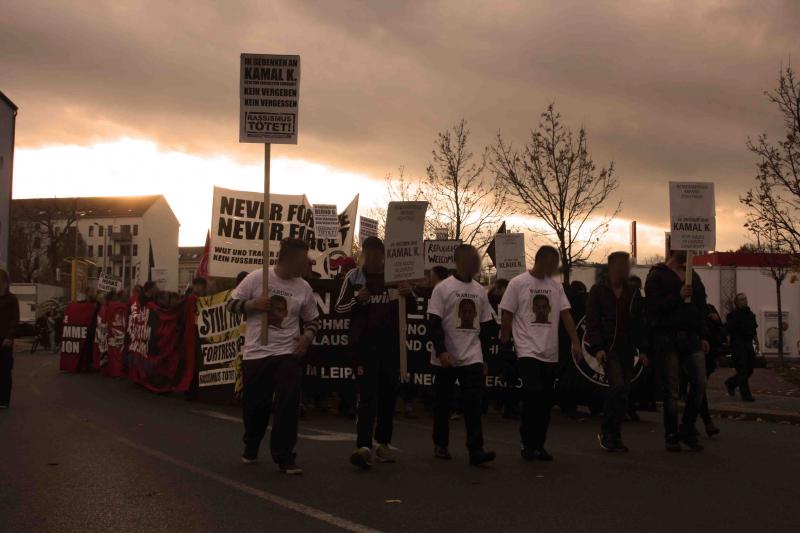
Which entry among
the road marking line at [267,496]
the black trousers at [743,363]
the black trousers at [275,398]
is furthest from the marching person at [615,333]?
the black trousers at [743,363]

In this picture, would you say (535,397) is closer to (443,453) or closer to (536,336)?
(536,336)

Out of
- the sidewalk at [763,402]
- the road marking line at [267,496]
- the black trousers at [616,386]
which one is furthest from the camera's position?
the sidewalk at [763,402]

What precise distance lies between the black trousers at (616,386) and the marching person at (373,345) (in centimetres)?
232

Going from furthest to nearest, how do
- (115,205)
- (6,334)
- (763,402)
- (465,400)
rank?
(115,205)
(763,402)
(6,334)
(465,400)

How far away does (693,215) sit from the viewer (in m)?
11.2

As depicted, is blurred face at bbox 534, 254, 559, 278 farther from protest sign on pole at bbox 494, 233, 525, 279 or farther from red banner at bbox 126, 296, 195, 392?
protest sign on pole at bbox 494, 233, 525, 279

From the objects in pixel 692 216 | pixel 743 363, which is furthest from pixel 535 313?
pixel 743 363

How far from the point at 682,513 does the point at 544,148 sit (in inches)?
992

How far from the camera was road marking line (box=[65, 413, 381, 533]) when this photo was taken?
6000mm

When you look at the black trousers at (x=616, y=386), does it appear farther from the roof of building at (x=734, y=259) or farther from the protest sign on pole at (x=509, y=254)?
the roof of building at (x=734, y=259)

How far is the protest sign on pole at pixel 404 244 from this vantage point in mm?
9242

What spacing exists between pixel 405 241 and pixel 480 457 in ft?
7.76

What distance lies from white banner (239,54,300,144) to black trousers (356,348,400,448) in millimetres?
2215

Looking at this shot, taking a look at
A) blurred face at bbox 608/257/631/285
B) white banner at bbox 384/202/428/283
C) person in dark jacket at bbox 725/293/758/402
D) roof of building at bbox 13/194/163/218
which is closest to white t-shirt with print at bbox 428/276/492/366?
white banner at bbox 384/202/428/283
